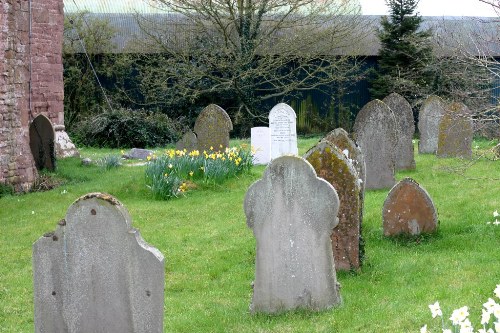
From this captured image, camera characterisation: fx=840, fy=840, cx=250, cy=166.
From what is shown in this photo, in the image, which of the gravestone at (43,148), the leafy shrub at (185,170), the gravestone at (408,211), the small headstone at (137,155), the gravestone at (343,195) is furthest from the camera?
the small headstone at (137,155)

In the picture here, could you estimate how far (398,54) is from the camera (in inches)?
1149

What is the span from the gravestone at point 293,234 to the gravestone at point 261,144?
1063 cm

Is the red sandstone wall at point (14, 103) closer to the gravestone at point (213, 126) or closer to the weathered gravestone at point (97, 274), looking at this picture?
the gravestone at point (213, 126)

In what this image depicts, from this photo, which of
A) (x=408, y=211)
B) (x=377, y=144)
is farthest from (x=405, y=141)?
(x=408, y=211)

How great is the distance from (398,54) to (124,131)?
414 inches

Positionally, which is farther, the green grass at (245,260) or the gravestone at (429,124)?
the gravestone at (429,124)

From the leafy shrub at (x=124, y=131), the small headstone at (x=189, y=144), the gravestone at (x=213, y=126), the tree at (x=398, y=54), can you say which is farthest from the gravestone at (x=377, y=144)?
the tree at (x=398, y=54)

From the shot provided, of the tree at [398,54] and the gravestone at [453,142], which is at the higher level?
the tree at [398,54]

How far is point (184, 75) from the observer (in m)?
26.2

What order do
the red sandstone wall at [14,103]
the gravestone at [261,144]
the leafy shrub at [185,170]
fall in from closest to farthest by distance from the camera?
the leafy shrub at [185,170], the red sandstone wall at [14,103], the gravestone at [261,144]

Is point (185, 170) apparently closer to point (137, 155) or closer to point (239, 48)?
point (137, 155)

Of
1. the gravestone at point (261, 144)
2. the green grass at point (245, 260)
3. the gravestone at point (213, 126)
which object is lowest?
the green grass at point (245, 260)

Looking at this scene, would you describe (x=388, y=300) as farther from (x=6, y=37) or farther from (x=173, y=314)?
(x=6, y=37)

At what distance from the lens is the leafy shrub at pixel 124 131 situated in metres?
24.0
